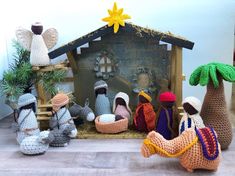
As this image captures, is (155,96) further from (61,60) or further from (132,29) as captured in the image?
(61,60)

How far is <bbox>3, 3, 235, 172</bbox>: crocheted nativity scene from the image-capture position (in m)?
0.60

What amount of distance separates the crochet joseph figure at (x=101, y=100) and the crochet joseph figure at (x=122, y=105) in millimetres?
22

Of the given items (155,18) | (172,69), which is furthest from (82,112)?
(155,18)

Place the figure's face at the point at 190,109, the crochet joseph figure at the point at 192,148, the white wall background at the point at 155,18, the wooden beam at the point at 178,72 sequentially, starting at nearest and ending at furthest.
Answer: the crochet joseph figure at the point at 192,148
the figure's face at the point at 190,109
the wooden beam at the point at 178,72
the white wall background at the point at 155,18

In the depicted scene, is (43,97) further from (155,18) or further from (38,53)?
(155,18)

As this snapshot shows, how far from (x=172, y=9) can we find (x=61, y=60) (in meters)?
0.39

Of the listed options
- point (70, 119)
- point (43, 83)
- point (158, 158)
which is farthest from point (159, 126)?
point (43, 83)

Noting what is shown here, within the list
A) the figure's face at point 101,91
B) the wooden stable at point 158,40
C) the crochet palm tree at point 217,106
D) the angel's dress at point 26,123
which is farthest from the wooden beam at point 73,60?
the crochet palm tree at point 217,106

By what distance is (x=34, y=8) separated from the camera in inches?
38.2

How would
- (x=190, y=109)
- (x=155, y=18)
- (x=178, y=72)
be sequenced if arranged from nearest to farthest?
(x=190, y=109) → (x=178, y=72) → (x=155, y=18)

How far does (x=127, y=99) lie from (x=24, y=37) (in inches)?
12.8

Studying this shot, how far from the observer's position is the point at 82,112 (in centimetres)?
81

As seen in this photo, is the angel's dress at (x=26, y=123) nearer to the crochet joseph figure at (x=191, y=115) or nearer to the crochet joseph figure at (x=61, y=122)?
the crochet joseph figure at (x=61, y=122)

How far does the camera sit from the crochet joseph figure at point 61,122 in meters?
0.71
